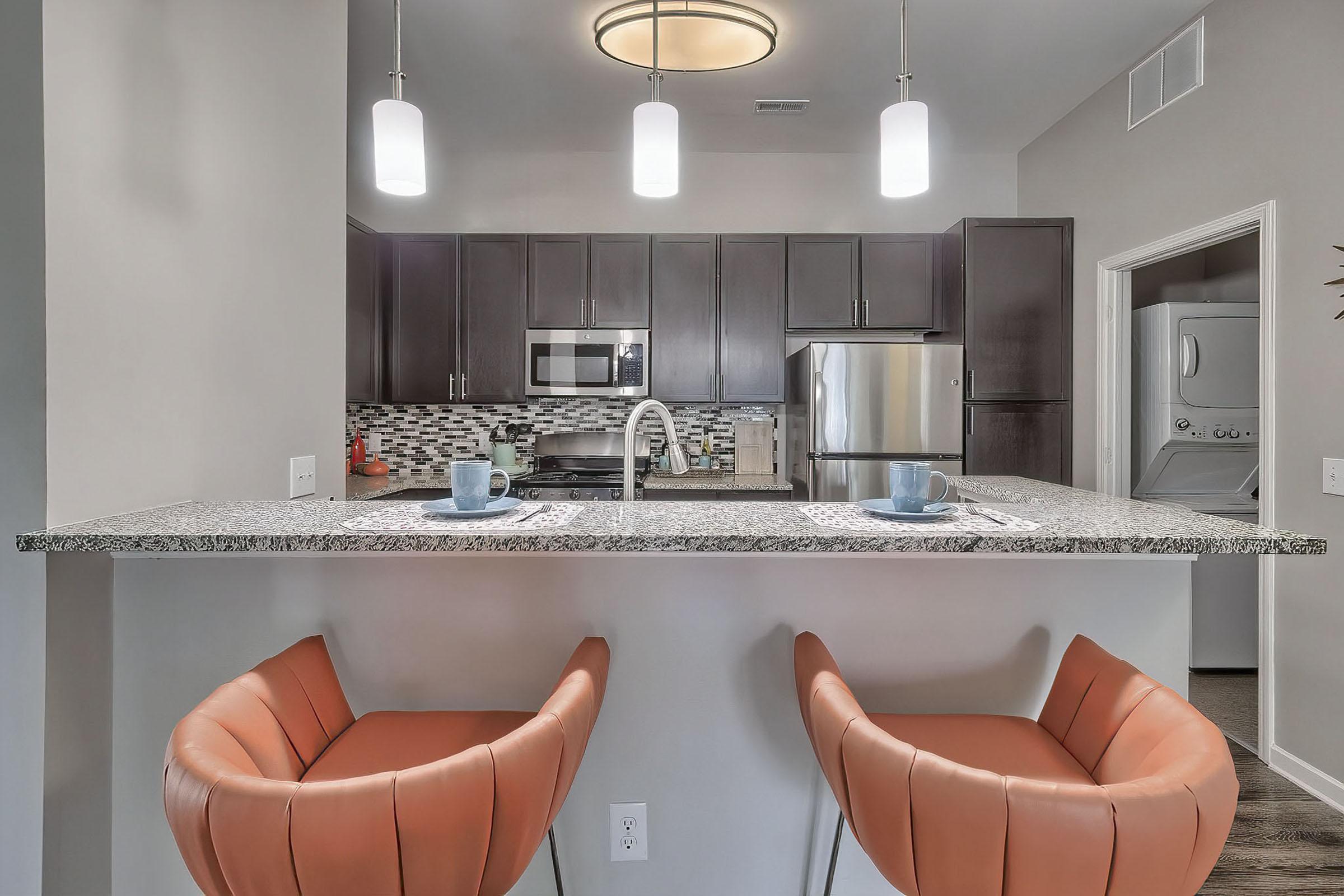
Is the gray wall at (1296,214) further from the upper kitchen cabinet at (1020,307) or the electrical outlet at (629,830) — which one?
the electrical outlet at (629,830)

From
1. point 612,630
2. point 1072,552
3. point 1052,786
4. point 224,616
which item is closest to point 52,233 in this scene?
point 224,616

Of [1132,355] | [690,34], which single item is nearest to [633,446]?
[690,34]

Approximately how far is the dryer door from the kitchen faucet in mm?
2870

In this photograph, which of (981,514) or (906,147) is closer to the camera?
(981,514)

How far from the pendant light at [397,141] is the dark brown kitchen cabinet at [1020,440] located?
2.88 metres

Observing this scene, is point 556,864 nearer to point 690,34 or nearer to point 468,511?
point 468,511

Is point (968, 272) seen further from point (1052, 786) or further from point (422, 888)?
point (422, 888)

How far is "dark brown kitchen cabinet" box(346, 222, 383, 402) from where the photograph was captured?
11.4ft

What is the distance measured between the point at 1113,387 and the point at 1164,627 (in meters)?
2.32

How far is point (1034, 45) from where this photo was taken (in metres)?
2.95

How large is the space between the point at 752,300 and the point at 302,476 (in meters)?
2.55

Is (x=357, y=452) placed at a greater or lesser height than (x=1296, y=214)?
lesser

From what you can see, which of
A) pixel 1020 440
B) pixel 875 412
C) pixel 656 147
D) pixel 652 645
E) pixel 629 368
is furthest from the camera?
pixel 629 368

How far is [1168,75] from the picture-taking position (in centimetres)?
289
